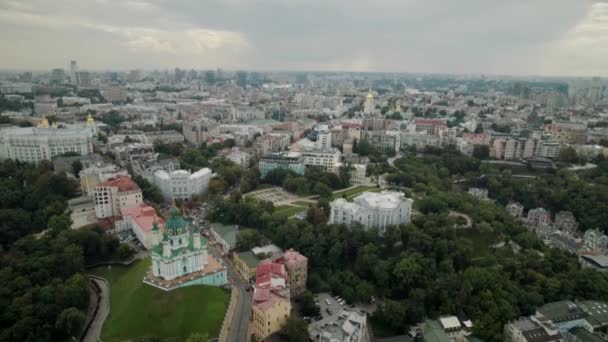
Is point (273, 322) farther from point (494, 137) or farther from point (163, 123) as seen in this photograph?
point (163, 123)

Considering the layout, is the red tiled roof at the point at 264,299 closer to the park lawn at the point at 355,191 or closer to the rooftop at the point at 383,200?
the rooftop at the point at 383,200

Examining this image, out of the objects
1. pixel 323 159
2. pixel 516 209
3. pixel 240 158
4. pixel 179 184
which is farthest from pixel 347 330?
pixel 240 158

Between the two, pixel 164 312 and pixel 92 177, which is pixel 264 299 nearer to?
pixel 164 312

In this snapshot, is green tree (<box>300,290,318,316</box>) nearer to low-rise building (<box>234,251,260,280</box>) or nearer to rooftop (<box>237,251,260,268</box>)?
low-rise building (<box>234,251,260,280</box>)

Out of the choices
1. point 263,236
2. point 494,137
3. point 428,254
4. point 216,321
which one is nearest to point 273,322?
point 216,321

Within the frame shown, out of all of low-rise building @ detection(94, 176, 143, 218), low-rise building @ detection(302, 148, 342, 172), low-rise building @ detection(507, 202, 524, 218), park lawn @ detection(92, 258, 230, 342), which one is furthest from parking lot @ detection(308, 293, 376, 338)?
low-rise building @ detection(507, 202, 524, 218)
